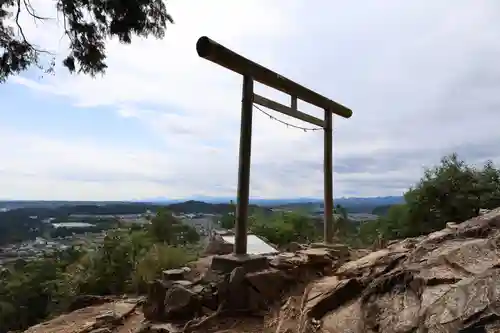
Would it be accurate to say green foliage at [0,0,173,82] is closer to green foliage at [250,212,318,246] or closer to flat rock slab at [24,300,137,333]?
flat rock slab at [24,300,137,333]

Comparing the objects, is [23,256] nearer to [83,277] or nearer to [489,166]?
[83,277]

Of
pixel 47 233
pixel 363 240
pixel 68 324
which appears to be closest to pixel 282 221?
pixel 363 240

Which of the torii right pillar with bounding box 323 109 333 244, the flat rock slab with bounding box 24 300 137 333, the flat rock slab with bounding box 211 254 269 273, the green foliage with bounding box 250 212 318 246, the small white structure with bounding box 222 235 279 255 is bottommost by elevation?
the flat rock slab with bounding box 24 300 137 333

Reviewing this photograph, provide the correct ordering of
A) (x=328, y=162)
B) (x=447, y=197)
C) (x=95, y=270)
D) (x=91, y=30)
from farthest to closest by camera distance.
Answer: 1. (x=447, y=197)
2. (x=328, y=162)
3. (x=95, y=270)
4. (x=91, y=30)

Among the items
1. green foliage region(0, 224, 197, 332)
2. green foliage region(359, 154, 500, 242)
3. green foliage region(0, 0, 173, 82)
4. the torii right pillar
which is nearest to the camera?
green foliage region(0, 0, 173, 82)

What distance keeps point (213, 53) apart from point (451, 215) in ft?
19.5

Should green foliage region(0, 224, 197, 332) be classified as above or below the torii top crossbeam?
below

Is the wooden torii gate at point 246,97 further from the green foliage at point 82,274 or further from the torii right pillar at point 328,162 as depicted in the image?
the green foliage at point 82,274

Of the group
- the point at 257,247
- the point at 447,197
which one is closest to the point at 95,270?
the point at 257,247

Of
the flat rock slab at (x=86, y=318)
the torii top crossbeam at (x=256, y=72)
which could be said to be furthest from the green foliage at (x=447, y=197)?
the flat rock slab at (x=86, y=318)

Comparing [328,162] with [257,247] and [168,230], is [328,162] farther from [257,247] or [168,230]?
[168,230]

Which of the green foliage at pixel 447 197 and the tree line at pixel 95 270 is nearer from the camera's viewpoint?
the tree line at pixel 95 270

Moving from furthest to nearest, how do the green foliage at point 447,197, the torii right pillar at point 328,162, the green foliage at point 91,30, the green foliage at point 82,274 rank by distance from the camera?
the green foliage at point 447,197 < the torii right pillar at point 328,162 < the green foliage at point 82,274 < the green foliage at point 91,30

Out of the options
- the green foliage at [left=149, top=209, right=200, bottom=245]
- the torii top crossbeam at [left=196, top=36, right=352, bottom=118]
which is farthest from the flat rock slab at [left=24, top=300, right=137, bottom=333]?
the torii top crossbeam at [left=196, top=36, right=352, bottom=118]
